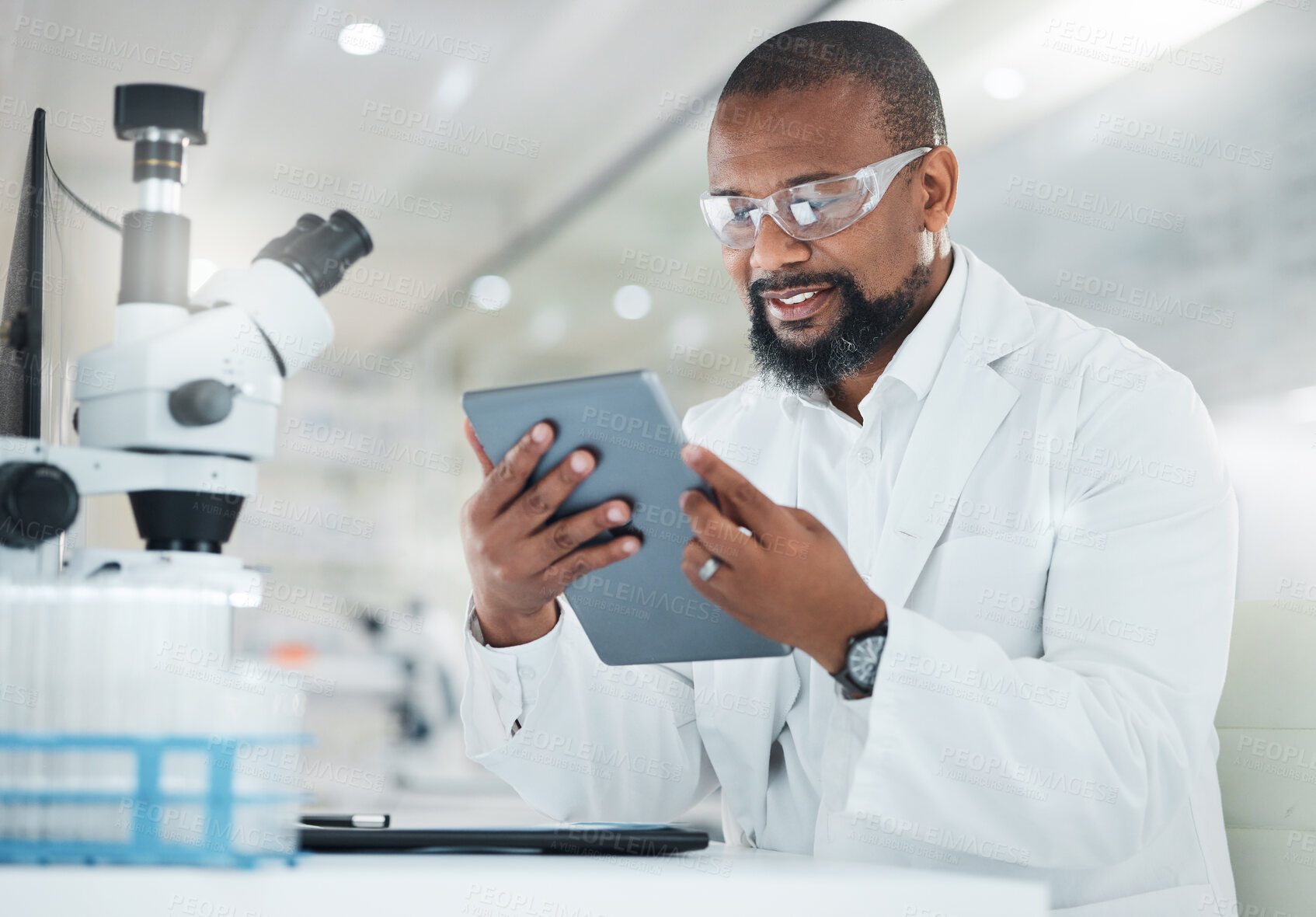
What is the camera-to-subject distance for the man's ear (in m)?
1.65

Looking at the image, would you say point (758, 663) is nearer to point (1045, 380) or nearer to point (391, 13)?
point (1045, 380)

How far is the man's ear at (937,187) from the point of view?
1.65 metres

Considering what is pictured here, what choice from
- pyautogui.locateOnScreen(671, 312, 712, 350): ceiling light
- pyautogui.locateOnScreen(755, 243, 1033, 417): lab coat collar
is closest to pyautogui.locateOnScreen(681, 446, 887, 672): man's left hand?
pyautogui.locateOnScreen(755, 243, 1033, 417): lab coat collar

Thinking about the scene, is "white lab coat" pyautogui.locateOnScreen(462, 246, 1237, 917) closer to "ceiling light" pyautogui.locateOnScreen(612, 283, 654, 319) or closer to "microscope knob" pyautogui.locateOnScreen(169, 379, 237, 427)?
"microscope knob" pyautogui.locateOnScreen(169, 379, 237, 427)

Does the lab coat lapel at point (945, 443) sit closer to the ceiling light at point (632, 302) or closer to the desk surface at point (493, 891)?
the desk surface at point (493, 891)

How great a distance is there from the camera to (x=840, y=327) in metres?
1.60

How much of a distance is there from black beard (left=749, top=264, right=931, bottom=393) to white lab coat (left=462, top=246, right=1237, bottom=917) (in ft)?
0.34

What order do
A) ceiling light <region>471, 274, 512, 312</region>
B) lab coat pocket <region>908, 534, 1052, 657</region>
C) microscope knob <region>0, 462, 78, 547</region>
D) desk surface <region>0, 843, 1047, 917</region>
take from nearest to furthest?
1. desk surface <region>0, 843, 1047, 917</region>
2. microscope knob <region>0, 462, 78, 547</region>
3. lab coat pocket <region>908, 534, 1052, 657</region>
4. ceiling light <region>471, 274, 512, 312</region>

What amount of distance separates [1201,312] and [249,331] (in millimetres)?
2394

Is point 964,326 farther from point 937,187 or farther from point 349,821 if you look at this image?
point 349,821

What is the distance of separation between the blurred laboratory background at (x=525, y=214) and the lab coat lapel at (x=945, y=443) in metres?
0.44

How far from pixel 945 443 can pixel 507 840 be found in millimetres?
765

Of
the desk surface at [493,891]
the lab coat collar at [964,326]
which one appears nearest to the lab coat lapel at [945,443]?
the lab coat collar at [964,326]

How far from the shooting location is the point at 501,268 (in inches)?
222
